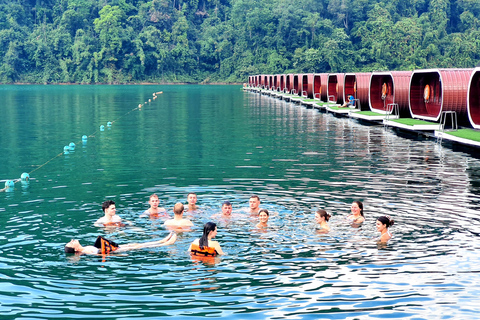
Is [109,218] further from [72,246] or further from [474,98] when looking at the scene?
[474,98]

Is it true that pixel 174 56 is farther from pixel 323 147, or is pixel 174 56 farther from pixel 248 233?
pixel 248 233

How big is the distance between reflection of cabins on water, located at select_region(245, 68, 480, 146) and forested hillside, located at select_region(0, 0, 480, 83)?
391ft

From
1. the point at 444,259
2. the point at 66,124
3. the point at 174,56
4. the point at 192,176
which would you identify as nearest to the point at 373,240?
the point at 444,259

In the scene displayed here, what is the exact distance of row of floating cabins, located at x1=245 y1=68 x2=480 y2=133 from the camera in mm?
32203

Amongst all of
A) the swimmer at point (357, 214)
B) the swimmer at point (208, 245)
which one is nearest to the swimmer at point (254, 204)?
the swimmer at point (357, 214)

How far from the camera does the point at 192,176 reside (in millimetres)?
23844

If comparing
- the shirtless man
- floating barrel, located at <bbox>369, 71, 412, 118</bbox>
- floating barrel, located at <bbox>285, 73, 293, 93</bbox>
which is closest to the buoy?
the shirtless man

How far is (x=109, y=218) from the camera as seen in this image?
639 inches

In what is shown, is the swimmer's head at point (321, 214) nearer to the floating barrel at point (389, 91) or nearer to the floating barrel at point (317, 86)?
the floating barrel at point (389, 91)

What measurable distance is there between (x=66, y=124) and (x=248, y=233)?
3522cm

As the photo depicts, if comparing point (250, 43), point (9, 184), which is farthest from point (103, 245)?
point (250, 43)

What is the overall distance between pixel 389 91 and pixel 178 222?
32.6 m

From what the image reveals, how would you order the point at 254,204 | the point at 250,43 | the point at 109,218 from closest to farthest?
1. the point at 109,218
2. the point at 254,204
3. the point at 250,43

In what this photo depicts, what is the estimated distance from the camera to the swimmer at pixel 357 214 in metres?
15.9
